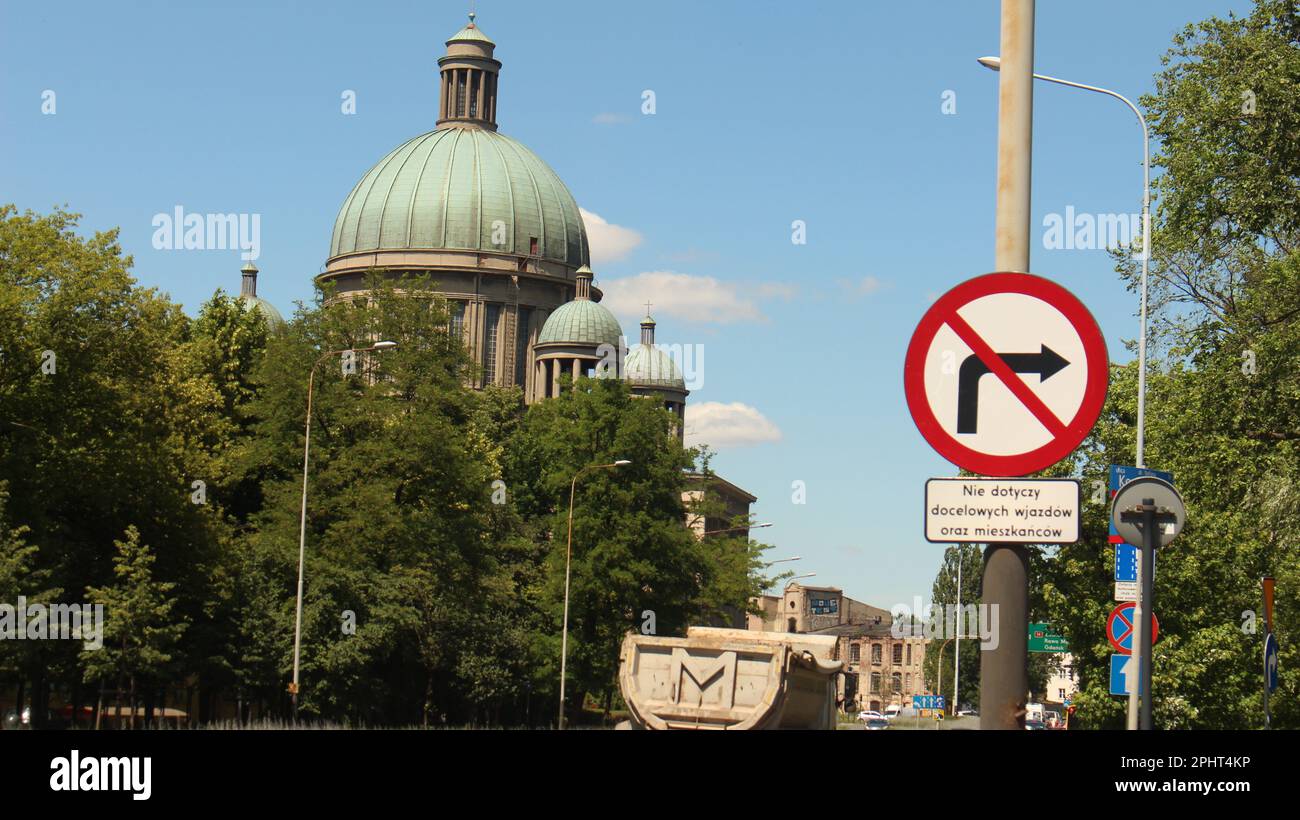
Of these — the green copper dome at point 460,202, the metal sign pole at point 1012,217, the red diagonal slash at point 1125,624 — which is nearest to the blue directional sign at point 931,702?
the green copper dome at point 460,202

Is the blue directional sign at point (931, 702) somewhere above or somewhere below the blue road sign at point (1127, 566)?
below

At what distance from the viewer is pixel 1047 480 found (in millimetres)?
6387

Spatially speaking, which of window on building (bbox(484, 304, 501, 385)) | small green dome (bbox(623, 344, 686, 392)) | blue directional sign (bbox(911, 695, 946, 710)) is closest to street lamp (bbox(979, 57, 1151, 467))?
blue directional sign (bbox(911, 695, 946, 710))

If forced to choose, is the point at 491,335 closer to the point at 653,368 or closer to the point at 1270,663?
the point at 653,368

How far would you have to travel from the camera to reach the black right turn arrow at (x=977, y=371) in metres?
6.60

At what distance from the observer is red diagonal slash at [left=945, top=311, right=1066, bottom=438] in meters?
6.54

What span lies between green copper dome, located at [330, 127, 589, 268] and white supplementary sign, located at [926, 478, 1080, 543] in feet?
399

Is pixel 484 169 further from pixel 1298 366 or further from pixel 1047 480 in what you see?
pixel 1047 480

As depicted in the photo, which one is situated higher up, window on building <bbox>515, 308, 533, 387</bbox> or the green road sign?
window on building <bbox>515, 308, 533, 387</bbox>

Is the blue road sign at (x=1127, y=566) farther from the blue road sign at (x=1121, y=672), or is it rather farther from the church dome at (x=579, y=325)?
the church dome at (x=579, y=325)

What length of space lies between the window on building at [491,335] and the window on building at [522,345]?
153 cm

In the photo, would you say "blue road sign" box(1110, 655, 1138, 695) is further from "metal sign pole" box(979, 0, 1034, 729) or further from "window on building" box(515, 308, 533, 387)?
"window on building" box(515, 308, 533, 387)

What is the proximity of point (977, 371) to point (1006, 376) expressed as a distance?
102mm
